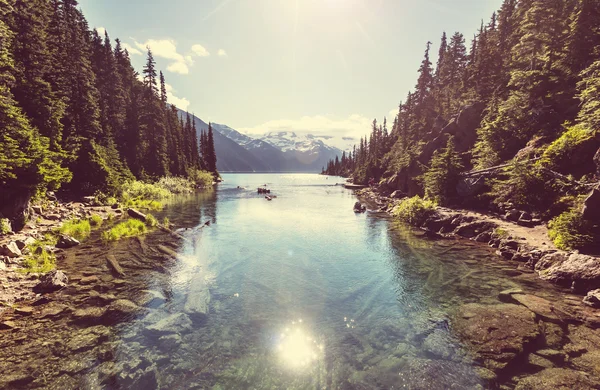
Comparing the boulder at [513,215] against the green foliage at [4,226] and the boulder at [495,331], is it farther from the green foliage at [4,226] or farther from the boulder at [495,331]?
the green foliage at [4,226]

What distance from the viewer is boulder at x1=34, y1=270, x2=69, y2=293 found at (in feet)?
39.4

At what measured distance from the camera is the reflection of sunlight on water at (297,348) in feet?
29.9

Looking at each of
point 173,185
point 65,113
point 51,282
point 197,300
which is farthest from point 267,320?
point 173,185

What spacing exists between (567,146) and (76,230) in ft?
124

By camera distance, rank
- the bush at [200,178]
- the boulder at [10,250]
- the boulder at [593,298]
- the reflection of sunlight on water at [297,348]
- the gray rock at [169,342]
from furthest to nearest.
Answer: the bush at [200,178] → the boulder at [10,250] → the boulder at [593,298] → the gray rock at [169,342] → the reflection of sunlight on water at [297,348]

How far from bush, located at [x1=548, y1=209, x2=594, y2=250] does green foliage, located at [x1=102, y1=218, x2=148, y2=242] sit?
29.9 m

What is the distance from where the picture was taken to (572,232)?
16.0m

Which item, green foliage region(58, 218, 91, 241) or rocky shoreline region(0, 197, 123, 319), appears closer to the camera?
rocky shoreline region(0, 197, 123, 319)

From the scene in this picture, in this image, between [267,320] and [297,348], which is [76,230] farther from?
[297,348]

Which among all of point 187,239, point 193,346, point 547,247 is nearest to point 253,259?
point 187,239

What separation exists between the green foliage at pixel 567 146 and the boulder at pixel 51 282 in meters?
32.5

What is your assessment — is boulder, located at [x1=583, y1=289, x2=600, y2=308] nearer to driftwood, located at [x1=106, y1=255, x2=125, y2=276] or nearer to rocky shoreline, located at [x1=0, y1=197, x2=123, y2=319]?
driftwood, located at [x1=106, y1=255, x2=125, y2=276]

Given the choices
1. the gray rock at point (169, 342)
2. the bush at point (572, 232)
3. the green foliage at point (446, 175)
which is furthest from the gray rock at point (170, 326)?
the green foliage at point (446, 175)

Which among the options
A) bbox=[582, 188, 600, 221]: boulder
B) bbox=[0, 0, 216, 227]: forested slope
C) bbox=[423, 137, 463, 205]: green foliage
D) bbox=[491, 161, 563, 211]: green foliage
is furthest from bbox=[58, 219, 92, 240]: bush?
bbox=[423, 137, 463, 205]: green foliage
